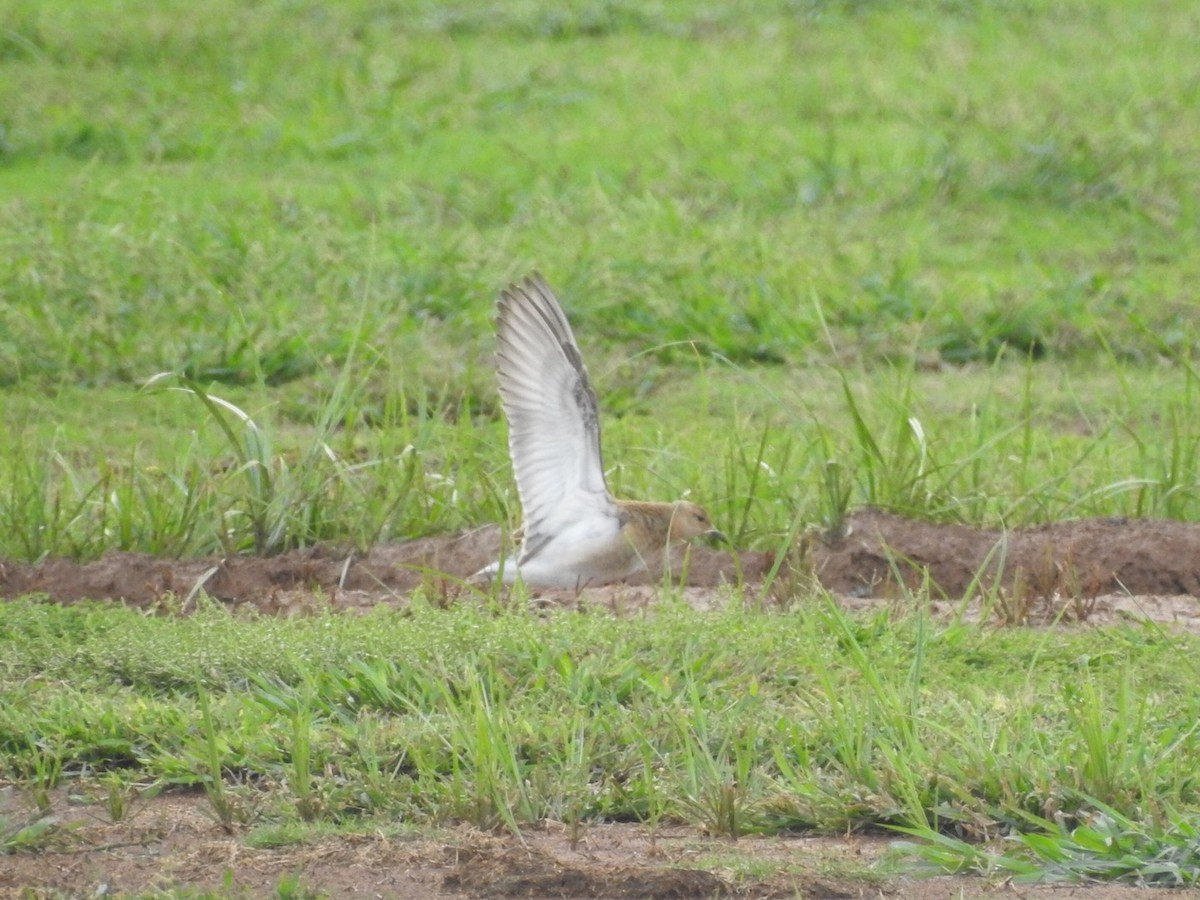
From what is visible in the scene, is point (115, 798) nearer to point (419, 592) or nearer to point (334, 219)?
point (419, 592)

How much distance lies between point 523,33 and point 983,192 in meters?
4.17

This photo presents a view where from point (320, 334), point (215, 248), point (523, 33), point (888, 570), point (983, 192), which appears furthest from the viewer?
point (523, 33)

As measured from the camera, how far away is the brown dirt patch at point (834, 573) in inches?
205

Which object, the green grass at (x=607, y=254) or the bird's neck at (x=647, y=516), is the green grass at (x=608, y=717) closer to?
the bird's neck at (x=647, y=516)

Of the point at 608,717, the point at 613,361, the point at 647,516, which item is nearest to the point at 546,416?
the point at 647,516

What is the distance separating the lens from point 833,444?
6.44 metres

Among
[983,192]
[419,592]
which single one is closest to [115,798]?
[419,592]

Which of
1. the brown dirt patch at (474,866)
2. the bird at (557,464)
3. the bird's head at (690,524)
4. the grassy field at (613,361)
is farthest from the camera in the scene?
the bird's head at (690,524)

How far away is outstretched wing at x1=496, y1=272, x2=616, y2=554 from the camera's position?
5559 mm

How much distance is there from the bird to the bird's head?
0.17ft

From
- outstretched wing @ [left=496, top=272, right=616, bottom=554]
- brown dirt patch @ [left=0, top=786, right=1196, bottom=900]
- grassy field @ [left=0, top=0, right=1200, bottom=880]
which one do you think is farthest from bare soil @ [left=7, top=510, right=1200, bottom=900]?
outstretched wing @ [left=496, top=272, right=616, bottom=554]

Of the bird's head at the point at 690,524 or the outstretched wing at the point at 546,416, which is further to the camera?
the bird's head at the point at 690,524

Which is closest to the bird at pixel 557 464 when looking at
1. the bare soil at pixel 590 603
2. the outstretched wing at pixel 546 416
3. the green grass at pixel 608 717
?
the outstretched wing at pixel 546 416

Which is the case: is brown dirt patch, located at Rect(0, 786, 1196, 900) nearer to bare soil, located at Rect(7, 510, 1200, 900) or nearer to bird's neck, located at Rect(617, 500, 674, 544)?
bare soil, located at Rect(7, 510, 1200, 900)
